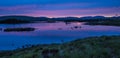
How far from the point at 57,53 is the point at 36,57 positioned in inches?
51.3

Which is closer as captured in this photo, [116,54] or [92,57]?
[92,57]

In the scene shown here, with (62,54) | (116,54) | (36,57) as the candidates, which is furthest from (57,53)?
(116,54)

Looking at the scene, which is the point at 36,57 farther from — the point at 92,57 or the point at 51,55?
the point at 92,57

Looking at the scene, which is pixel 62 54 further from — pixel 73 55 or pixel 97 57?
pixel 97 57

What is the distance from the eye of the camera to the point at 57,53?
45.8 ft

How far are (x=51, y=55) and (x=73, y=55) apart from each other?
3.88 ft

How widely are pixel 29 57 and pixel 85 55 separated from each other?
304 centimetres

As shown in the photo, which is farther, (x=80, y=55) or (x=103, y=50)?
(x=103, y=50)

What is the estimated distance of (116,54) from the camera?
14.4 m

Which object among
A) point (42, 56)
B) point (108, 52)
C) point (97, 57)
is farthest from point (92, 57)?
point (42, 56)

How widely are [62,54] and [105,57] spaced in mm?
2347

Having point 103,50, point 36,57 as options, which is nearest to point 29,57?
point 36,57

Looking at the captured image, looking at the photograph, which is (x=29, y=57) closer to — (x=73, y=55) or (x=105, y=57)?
(x=73, y=55)

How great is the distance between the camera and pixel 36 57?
1330 centimetres
